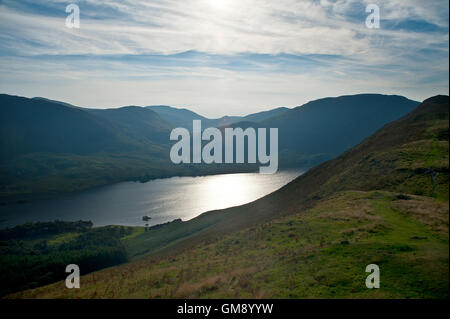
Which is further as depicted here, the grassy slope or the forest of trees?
the forest of trees

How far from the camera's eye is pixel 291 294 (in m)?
17.6

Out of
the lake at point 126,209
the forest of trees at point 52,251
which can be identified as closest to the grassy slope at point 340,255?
the forest of trees at point 52,251

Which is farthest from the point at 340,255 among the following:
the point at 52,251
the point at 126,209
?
the point at 126,209

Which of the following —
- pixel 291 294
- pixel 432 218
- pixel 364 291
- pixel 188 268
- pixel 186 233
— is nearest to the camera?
pixel 364 291

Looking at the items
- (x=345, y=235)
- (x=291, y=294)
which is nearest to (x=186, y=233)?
(x=345, y=235)

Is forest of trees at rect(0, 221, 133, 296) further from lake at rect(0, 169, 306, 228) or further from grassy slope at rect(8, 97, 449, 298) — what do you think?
grassy slope at rect(8, 97, 449, 298)

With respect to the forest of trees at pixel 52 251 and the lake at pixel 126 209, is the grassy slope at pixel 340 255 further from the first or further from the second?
the lake at pixel 126 209

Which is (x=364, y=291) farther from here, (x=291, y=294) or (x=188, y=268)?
(x=188, y=268)

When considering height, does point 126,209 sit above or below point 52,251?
above

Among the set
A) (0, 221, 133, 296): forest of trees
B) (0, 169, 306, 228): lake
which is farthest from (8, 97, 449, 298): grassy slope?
(0, 169, 306, 228): lake

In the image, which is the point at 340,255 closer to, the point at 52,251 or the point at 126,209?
the point at 52,251
